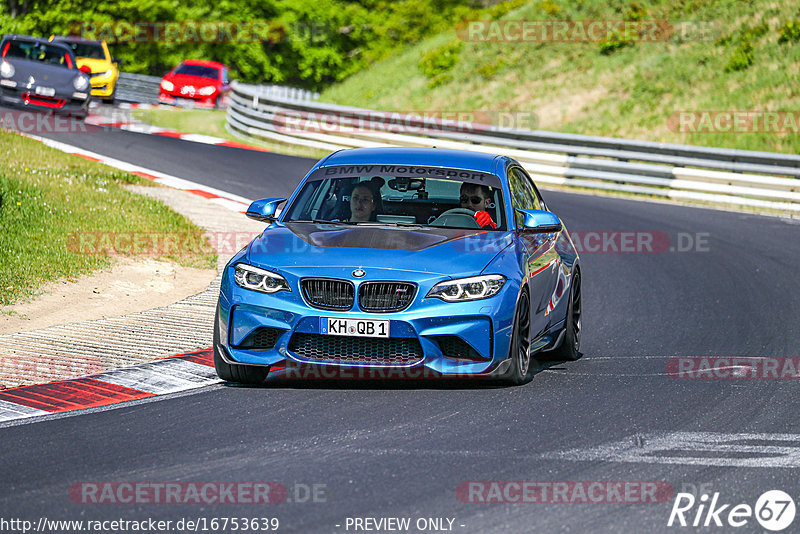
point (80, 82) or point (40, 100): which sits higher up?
point (80, 82)

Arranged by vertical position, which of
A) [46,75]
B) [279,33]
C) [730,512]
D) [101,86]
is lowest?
[279,33]

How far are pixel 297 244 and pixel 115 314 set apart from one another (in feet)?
11.2

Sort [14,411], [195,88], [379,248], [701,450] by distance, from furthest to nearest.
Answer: [195,88], [379,248], [14,411], [701,450]

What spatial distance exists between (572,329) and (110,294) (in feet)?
14.9

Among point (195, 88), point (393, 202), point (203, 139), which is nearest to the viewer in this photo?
point (393, 202)

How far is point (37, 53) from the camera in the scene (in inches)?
1067

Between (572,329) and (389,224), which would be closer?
(389,224)

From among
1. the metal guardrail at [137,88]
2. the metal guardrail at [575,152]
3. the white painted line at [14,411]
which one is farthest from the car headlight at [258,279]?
the metal guardrail at [137,88]

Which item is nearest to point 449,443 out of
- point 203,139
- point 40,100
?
point 203,139

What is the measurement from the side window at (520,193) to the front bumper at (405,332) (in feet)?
4.43

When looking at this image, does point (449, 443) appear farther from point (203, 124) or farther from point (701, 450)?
point (203, 124)

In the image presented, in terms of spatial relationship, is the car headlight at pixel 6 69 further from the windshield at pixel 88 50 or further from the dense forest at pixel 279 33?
the dense forest at pixel 279 33

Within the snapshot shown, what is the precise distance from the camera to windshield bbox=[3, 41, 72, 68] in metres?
26.8

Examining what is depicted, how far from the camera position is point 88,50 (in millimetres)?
33281
